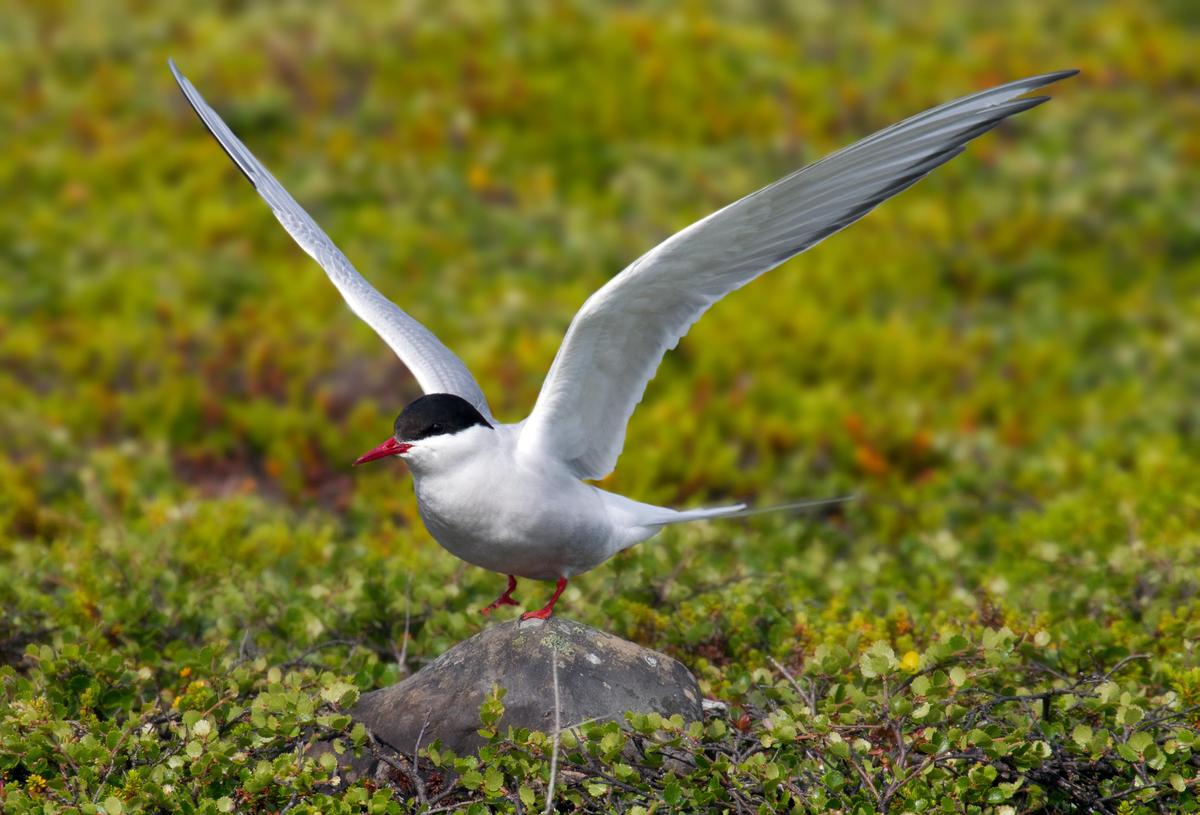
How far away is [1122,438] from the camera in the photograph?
27.0ft

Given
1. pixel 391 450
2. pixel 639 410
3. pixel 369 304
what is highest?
pixel 369 304

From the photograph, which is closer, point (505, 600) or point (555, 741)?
point (555, 741)

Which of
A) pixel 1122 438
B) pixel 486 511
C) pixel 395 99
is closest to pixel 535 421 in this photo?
pixel 486 511

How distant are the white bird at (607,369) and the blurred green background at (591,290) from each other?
840 millimetres

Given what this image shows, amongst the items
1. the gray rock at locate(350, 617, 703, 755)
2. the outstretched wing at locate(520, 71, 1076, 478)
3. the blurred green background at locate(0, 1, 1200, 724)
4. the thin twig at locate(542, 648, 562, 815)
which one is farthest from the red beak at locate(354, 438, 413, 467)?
the blurred green background at locate(0, 1, 1200, 724)

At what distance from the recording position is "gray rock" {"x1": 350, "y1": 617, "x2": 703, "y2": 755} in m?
4.19

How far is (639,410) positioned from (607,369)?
12.7 ft

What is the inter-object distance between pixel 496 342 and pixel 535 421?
420 cm

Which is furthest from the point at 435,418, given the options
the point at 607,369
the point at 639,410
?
the point at 639,410

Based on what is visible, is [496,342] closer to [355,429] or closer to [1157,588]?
[355,429]

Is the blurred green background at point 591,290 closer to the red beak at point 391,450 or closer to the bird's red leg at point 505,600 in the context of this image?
the bird's red leg at point 505,600

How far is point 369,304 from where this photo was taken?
5.27m

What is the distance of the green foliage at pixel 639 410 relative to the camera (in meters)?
4.13

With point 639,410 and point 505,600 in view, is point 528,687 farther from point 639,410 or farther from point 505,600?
point 639,410
